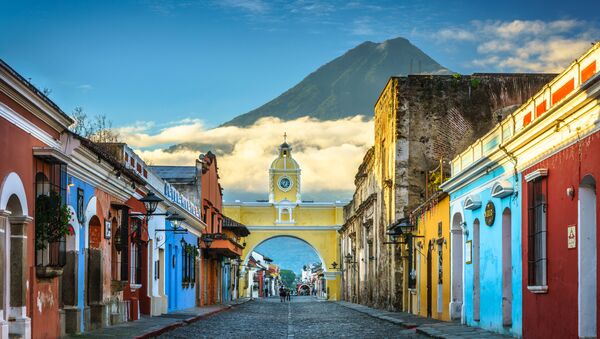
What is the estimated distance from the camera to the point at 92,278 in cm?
1831

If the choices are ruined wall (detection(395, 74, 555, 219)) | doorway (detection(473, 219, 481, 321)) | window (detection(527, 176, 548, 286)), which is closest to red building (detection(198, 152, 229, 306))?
ruined wall (detection(395, 74, 555, 219))

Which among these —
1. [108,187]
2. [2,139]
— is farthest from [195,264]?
[2,139]

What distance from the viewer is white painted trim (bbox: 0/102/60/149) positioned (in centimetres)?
1140

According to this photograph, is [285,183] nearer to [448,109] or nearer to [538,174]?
[448,109]

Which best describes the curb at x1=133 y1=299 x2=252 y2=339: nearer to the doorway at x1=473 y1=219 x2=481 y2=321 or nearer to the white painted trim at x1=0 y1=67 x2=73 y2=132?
the white painted trim at x1=0 y1=67 x2=73 y2=132

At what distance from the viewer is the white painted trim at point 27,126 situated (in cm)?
1140

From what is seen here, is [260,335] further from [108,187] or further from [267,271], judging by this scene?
[267,271]

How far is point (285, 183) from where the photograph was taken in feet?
265

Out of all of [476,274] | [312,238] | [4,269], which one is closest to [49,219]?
[4,269]

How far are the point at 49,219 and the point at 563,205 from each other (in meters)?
6.53

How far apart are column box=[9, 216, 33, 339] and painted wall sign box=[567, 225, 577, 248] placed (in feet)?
21.3

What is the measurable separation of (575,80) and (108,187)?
10.0 metres

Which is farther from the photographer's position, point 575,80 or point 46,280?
point 46,280

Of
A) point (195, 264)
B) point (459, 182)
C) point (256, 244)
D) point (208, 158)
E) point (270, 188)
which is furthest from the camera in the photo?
point (270, 188)
